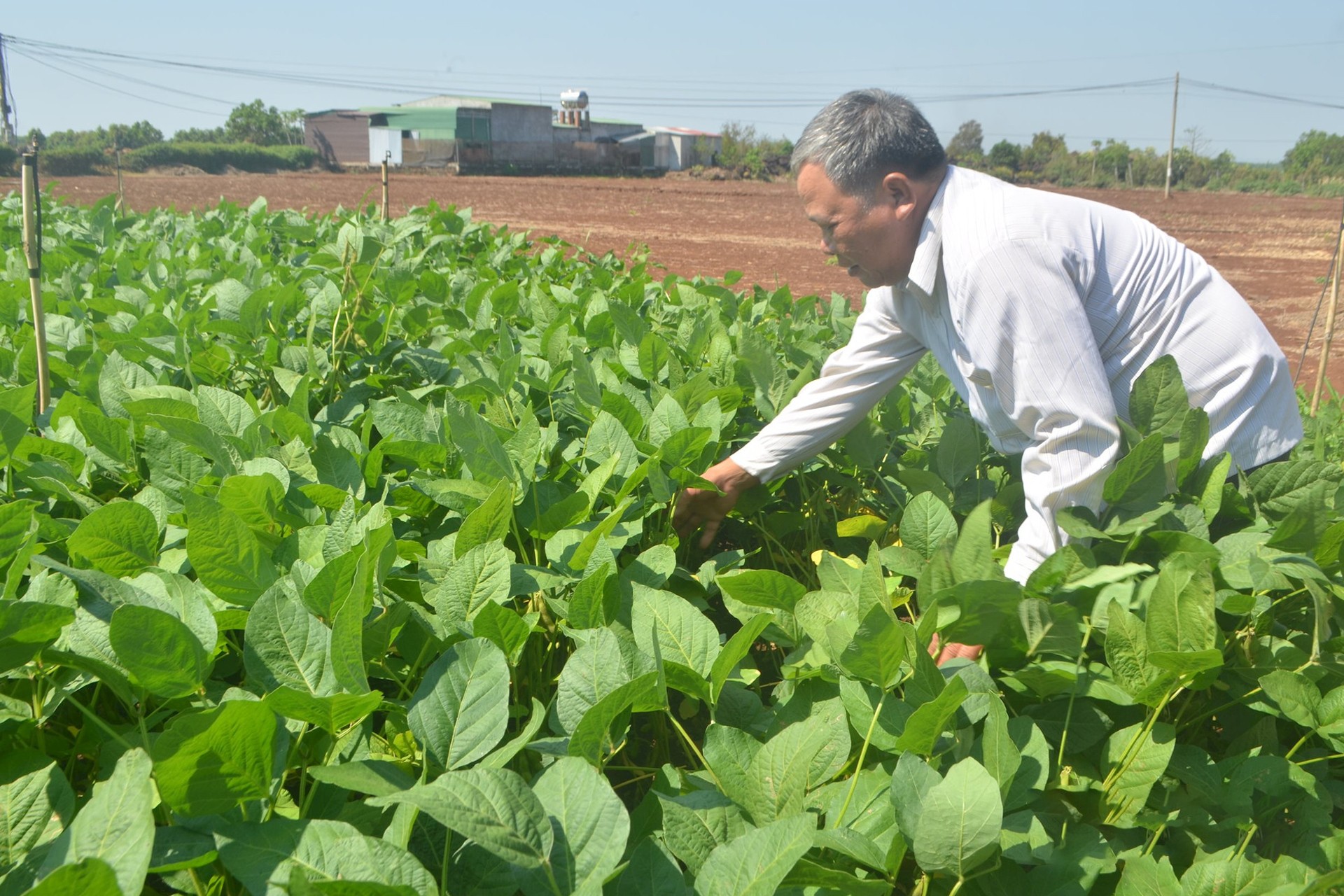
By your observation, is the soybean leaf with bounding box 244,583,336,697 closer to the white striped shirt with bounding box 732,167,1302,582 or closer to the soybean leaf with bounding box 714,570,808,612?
the soybean leaf with bounding box 714,570,808,612

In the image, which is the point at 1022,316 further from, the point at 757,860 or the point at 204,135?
the point at 204,135

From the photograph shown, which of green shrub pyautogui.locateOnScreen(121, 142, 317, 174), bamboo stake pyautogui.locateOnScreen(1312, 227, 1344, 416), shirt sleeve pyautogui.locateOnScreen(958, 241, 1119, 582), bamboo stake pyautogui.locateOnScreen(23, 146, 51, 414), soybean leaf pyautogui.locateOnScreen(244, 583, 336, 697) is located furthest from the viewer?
green shrub pyautogui.locateOnScreen(121, 142, 317, 174)

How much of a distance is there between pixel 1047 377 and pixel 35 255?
7.23 feet

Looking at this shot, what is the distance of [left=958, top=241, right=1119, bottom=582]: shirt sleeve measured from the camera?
67.6 inches

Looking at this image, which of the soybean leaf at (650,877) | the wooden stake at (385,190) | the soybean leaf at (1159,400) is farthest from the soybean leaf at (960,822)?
the wooden stake at (385,190)

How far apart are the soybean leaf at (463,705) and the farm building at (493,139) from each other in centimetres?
4929

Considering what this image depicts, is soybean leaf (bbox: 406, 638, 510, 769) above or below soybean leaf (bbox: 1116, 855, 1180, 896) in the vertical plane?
above

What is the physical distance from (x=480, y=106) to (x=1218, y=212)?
39.5m

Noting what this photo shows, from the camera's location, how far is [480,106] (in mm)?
57281

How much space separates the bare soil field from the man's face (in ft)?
20.3

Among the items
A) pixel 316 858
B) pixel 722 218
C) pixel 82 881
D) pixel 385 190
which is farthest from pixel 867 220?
pixel 722 218

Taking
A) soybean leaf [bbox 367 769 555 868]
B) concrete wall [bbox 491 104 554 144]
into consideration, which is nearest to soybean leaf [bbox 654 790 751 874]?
soybean leaf [bbox 367 769 555 868]

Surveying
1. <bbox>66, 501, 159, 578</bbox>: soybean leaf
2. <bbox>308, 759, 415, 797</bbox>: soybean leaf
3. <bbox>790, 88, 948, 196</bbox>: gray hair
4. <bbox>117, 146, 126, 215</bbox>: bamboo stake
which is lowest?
<bbox>308, 759, 415, 797</bbox>: soybean leaf

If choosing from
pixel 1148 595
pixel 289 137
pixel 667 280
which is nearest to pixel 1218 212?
pixel 667 280
